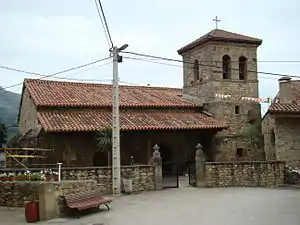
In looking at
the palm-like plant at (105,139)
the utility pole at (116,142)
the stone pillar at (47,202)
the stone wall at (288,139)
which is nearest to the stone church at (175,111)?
the palm-like plant at (105,139)

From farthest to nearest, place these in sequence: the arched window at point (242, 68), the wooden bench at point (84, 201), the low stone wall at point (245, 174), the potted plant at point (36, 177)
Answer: the arched window at point (242, 68) < the low stone wall at point (245, 174) < the potted plant at point (36, 177) < the wooden bench at point (84, 201)

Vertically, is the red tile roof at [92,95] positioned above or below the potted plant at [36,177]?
above

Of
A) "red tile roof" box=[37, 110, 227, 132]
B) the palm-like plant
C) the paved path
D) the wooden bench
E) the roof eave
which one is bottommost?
the paved path

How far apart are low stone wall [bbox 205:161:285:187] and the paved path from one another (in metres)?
2.27

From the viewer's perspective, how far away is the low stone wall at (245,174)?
62.8ft

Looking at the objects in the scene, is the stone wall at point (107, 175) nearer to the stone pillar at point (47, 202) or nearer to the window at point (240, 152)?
the stone pillar at point (47, 202)

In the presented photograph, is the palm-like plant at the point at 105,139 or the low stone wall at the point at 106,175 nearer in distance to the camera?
the low stone wall at the point at 106,175

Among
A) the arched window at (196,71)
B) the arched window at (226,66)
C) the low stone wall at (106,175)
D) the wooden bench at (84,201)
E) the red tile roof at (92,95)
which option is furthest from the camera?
the arched window at (196,71)

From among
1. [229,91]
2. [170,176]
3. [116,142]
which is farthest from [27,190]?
[229,91]

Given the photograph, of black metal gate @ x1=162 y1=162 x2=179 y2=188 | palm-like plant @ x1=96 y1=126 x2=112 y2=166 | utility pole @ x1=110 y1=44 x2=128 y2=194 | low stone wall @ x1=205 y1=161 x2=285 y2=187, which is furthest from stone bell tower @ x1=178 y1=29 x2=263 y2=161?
utility pole @ x1=110 y1=44 x2=128 y2=194

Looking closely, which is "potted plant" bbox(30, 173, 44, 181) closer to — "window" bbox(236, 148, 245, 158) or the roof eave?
"window" bbox(236, 148, 245, 158)

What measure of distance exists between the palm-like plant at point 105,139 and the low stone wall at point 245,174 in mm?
5125

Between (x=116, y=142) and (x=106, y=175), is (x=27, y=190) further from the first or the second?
(x=116, y=142)

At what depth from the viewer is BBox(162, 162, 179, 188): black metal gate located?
19.0 m
